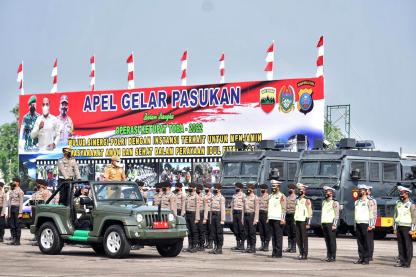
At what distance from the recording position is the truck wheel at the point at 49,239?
2397 centimetres

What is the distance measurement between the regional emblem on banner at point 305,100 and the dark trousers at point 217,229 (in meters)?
21.0

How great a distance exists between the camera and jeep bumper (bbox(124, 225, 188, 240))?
73.4 feet

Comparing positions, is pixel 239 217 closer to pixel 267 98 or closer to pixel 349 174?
pixel 349 174

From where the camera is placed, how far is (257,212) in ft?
87.2

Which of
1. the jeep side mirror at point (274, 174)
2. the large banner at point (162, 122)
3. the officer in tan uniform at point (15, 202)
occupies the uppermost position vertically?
the large banner at point (162, 122)

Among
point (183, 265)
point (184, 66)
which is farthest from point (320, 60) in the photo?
point (183, 265)

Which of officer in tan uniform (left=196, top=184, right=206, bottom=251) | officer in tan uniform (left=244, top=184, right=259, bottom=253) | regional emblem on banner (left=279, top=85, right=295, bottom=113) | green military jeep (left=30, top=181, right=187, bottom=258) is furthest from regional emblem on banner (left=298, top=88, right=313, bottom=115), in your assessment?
green military jeep (left=30, top=181, right=187, bottom=258)

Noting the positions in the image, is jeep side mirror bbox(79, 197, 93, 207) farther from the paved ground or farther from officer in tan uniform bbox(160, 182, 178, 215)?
officer in tan uniform bbox(160, 182, 178, 215)

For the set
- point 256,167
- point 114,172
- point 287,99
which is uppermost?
point 287,99

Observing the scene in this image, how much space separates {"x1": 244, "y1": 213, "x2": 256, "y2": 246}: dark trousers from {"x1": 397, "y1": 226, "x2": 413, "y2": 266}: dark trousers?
4.83 metres

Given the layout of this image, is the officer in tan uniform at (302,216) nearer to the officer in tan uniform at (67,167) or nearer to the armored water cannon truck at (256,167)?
the officer in tan uniform at (67,167)

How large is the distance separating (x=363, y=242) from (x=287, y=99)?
84.7ft

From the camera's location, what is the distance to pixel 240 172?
35.8 m

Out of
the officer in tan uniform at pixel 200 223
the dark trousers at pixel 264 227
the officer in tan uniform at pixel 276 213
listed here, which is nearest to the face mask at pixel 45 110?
the officer in tan uniform at pixel 200 223
